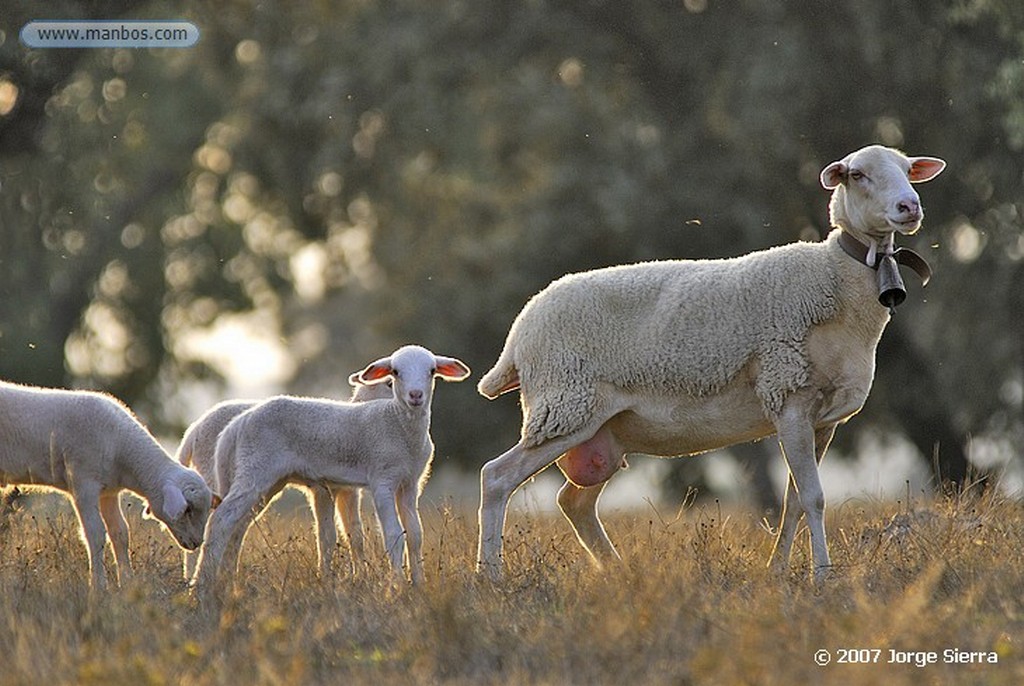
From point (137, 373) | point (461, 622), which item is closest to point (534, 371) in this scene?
point (461, 622)

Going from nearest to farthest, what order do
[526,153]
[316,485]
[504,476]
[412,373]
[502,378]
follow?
[412,373] < [504,476] < [316,485] < [502,378] < [526,153]

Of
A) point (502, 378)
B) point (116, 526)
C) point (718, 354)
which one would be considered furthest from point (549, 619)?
point (116, 526)

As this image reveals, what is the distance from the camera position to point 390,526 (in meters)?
8.57

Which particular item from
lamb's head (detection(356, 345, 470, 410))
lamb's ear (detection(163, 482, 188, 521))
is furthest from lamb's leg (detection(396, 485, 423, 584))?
lamb's ear (detection(163, 482, 188, 521))

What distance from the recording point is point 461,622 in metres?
6.53

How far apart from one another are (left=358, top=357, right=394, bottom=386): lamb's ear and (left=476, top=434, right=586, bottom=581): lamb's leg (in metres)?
0.72

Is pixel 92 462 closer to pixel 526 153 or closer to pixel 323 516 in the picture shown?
pixel 323 516

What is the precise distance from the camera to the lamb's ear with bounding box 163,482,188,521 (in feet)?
28.3

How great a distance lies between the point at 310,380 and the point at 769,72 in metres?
24.8

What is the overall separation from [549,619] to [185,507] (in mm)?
2492

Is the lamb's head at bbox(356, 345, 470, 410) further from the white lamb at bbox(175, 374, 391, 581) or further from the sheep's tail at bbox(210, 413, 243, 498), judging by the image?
the sheep's tail at bbox(210, 413, 243, 498)

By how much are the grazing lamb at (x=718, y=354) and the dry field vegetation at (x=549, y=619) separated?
0.49 meters

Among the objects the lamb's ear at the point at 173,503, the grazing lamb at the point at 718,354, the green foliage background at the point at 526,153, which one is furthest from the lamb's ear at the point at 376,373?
the green foliage background at the point at 526,153

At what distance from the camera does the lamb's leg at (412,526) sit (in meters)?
8.35
